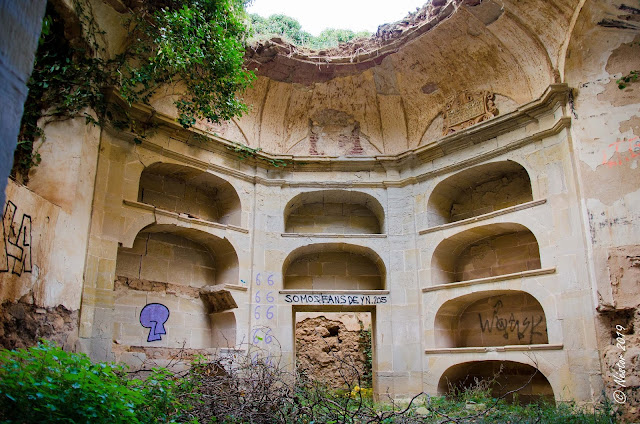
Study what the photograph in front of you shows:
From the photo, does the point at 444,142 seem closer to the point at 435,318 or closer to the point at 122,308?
the point at 435,318

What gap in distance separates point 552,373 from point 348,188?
5.69 m

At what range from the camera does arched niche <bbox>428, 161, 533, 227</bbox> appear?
36.1 feet

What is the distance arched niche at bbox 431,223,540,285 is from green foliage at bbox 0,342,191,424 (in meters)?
7.61

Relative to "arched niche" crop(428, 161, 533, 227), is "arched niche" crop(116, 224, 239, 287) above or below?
below

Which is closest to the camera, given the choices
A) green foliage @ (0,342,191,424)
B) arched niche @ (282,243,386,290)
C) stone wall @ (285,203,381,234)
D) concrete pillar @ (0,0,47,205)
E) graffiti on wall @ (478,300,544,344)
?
concrete pillar @ (0,0,47,205)

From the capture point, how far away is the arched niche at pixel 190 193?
1084 centimetres

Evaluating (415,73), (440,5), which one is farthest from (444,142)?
(440,5)

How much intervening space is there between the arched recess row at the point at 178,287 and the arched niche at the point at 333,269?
170 cm

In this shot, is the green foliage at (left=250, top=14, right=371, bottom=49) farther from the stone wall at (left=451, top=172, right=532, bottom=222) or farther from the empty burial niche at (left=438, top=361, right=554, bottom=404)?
the empty burial niche at (left=438, top=361, right=554, bottom=404)

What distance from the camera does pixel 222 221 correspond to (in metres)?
11.9

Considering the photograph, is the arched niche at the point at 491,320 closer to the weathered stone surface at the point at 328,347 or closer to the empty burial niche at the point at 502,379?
the empty burial niche at the point at 502,379

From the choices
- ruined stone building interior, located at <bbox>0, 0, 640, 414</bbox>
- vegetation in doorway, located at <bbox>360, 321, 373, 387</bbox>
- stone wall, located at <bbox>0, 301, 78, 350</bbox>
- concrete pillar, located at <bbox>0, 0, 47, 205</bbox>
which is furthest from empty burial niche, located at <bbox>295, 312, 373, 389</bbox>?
→ concrete pillar, located at <bbox>0, 0, 47, 205</bbox>

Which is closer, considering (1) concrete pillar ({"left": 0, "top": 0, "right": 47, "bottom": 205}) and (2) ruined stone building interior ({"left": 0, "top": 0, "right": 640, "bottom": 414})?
(1) concrete pillar ({"left": 0, "top": 0, "right": 47, "bottom": 205})

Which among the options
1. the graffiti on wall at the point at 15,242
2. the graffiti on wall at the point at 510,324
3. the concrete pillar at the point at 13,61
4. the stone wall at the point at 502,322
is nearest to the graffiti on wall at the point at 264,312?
the stone wall at the point at 502,322
